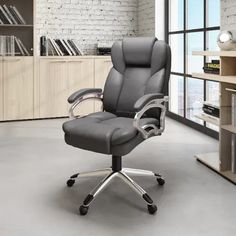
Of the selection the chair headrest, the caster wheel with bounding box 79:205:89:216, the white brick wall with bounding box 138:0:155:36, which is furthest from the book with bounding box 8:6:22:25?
the caster wheel with bounding box 79:205:89:216

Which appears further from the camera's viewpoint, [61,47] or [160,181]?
[61,47]

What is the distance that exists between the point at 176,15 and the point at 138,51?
9.32 ft

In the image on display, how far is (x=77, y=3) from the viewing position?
20.0ft

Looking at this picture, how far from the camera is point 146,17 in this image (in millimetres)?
6121

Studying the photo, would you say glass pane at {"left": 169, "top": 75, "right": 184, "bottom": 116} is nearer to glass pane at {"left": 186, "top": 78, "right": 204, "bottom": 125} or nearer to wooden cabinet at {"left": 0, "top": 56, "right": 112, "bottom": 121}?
glass pane at {"left": 186, "top": 78, "right": 204, "bottom": 125}

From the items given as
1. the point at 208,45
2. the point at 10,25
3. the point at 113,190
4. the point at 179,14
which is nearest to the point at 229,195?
the point at 113,190

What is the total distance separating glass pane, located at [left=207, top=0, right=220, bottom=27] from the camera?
14.5 ft

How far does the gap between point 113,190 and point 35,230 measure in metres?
0.77

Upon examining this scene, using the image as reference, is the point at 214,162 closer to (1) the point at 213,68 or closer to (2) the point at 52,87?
(1) the point at 213,68

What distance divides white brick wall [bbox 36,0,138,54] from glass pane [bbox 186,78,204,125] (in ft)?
5.75

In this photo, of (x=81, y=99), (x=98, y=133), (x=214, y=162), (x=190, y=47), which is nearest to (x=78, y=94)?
(x=81, y=99)

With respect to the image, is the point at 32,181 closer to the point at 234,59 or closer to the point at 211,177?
the point at 211,177

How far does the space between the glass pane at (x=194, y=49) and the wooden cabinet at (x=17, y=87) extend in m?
2.17

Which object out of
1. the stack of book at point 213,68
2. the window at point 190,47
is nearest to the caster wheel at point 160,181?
the stack of book at point 213,68
